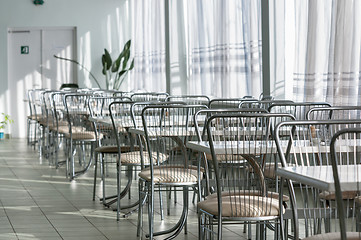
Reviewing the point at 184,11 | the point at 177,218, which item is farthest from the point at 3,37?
the point at 177,218

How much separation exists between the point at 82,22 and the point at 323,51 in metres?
7.84

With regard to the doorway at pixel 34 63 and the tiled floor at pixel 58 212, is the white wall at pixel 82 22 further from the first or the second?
the tiled floor at pixel 58 212

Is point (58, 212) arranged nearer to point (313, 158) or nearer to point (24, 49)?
point (313, 158)

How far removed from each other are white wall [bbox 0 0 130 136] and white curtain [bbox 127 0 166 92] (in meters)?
0.33

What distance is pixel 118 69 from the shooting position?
1204 cm

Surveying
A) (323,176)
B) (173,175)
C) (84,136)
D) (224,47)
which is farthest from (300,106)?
(224,47)

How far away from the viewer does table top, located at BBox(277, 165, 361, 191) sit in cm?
189

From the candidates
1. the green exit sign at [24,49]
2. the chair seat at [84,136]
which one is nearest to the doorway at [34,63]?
the green exit sign at [24,49]

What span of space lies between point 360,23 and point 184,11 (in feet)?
16.2

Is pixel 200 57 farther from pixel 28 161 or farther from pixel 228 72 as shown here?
pixel 28 161

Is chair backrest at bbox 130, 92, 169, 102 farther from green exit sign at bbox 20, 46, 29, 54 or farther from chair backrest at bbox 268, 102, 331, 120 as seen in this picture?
green exit sign at bbox 20, 46, 29, 54

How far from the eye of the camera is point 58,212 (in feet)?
16.5

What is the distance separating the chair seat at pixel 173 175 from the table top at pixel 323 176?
63.3 inches

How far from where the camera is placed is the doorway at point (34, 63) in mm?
12281
